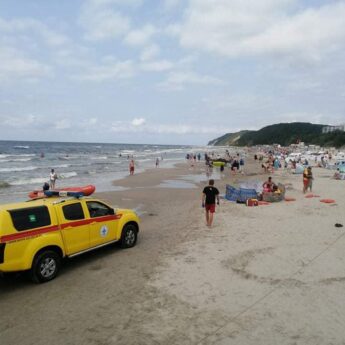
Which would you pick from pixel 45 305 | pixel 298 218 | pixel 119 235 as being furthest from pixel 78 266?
pixel 298 218

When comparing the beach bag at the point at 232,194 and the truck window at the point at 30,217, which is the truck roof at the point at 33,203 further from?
the beach bag at the point at 232,194

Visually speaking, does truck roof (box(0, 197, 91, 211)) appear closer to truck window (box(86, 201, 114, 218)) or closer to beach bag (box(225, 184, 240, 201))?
truck window (box(86, 201, 114, 218))

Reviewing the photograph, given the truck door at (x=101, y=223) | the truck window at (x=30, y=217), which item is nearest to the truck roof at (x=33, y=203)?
the truck window at (x=30, y=217)

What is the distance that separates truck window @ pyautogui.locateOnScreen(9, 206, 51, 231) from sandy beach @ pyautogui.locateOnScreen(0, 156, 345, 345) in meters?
1.25

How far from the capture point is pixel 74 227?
812 cm

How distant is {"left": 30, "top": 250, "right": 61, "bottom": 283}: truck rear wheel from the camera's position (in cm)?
720

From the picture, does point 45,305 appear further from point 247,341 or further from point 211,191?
point 211,191

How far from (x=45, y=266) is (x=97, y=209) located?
2.06m

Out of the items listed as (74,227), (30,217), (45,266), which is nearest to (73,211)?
(74,227)

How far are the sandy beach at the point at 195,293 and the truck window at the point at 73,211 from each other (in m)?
1.21

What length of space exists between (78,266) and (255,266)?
4.11 metres

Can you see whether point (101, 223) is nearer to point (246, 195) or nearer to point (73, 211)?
point (73, 211)

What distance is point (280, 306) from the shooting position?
609 cm

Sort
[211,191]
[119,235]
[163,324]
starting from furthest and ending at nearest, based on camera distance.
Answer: [211,191]
[119,235]
[163,324]
